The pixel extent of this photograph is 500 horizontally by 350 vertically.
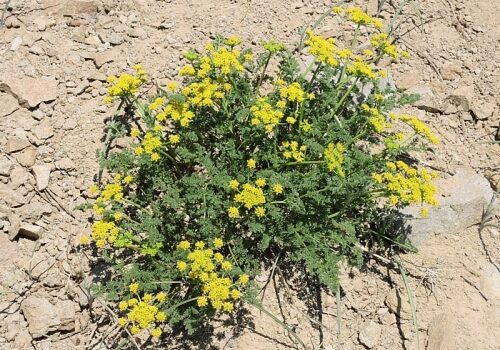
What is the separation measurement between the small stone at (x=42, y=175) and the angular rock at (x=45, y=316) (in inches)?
43.2

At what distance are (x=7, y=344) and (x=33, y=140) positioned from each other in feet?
6.55

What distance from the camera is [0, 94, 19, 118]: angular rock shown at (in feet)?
16.8

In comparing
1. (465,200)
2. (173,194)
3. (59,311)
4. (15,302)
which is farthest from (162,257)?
(465,200)

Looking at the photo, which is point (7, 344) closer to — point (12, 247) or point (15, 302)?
point (15, 302)

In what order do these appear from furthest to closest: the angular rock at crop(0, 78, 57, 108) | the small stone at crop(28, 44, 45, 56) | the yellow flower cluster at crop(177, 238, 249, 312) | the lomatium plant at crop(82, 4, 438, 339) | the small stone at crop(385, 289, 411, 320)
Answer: the small stone at crop(28, 44, 45, 56) → the angular rock at crop(0, 78, 57, 108) → the small stone at crop(385, 289, 411, 320) → the lomatium plant at crop(82, 4, 438, 339) → the yellow flower cluster at crop(177, 238, 249, 312)

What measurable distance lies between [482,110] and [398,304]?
2572 mm

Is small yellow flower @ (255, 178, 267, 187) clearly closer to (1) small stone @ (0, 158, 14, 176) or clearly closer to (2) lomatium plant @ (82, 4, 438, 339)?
(2) lomatium plant @ (82, 4, 438, 339)

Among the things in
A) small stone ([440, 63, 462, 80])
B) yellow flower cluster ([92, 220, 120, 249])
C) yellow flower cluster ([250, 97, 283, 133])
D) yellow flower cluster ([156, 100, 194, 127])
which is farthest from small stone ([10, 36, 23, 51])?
small stone ([440, 63, 462, 80])

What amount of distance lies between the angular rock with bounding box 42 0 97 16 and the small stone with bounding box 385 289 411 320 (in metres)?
4.71

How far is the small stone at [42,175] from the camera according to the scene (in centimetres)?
482

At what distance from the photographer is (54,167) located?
494 cm

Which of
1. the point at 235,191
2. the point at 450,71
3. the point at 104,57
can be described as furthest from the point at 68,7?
the point at 450,71

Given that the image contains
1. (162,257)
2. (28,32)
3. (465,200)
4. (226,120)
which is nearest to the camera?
(162,257)

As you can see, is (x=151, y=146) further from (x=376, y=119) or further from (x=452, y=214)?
(x=452, y=214)
